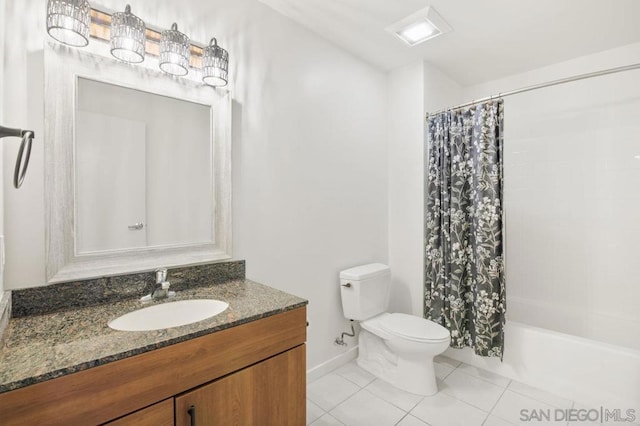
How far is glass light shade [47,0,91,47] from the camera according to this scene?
113 centimetres

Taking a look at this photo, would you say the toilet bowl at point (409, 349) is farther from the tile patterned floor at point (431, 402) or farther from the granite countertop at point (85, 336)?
the granite countertop at point (85, 336)

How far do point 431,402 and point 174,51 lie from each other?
2457 mm

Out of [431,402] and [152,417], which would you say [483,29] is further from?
[152,417]

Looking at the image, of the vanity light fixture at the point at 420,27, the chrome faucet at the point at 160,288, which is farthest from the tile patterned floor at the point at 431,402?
the vanity light fixture at the point at 420,27

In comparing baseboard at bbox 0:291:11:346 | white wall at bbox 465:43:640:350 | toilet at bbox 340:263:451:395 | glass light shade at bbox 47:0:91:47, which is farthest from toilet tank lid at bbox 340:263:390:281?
glass light shade at bbox 47:0:91:47

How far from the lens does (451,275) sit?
7.62ft

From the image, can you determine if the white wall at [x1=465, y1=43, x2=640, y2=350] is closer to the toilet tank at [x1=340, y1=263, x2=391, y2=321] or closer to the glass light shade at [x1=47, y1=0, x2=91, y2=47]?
the toilet tank at [x1=340, y1=263, x2=391, y2=321]

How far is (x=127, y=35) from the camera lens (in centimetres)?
128

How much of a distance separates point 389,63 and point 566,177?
1772 mm

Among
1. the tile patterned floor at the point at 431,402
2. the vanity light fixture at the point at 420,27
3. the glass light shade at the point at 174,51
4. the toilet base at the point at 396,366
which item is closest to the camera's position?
the glass light shade at the point at 174,51

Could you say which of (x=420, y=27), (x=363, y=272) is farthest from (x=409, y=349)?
(x=420, y=27)

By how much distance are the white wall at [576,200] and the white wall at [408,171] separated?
85 cm

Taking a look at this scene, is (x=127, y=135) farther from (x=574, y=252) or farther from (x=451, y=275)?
(x=574, y=252)

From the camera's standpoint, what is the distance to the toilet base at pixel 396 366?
2.02 m
